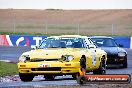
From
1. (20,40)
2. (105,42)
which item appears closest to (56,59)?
(105,42)

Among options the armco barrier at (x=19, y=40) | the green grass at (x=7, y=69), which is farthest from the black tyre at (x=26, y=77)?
the armco barrier at (x=19, y=40)

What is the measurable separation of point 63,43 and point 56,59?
1.54 meters

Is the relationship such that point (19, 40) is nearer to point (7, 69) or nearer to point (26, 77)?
point (7, 69)

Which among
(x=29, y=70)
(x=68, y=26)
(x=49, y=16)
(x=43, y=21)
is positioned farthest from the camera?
(x=49, y=16)

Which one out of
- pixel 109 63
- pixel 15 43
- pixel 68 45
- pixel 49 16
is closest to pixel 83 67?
pixel 68 45

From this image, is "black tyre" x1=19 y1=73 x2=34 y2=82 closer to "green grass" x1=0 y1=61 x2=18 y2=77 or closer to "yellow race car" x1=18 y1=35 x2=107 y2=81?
"yellow race car" x1=18 y1=35 x2=107 y2=81

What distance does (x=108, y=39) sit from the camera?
27953mm

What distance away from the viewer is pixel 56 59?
18797 mm

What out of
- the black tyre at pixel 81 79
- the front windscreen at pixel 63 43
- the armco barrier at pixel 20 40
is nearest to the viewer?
the black tyre at pixel 81 79

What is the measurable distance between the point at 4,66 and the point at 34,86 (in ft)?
24.3

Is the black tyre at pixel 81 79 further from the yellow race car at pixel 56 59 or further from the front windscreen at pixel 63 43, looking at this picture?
the front windscreen at pixel 63 43

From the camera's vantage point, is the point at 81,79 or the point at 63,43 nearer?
the point at 81,79

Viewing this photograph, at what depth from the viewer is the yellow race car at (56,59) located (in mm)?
18656

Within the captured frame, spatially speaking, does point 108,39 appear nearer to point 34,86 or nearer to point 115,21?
point 34,86
